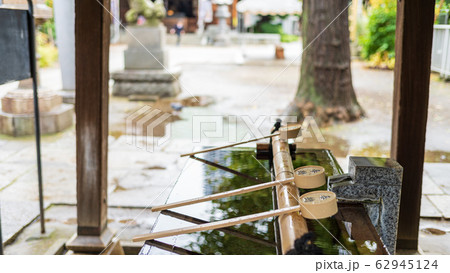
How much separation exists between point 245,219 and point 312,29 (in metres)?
6.26

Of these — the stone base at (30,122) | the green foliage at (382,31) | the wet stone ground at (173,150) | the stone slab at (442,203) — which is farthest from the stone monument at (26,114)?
the green foliage at (382,31)

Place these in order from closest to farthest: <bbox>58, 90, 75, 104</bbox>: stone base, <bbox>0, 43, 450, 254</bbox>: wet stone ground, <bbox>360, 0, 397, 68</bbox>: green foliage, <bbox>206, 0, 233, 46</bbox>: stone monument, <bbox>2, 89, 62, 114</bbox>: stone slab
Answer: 1. <bbox>0, 43, 450, 254</bbox>: wet stone ground
2. <bbox>2, 89, 62, 114</bbox>: stone slab
3. <bbox>58, 90, 75, 104</bbox>: stone base
4. <bbox>360, 0, 397, 68</bbox>: green foliage
5. <bbox>206, 0, 233, 46</bbox>: stone monument

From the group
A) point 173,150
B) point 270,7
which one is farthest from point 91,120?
point 270,7

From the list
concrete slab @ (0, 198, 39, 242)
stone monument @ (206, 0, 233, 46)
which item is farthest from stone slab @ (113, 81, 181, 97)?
stone monument @ (206, 0, 233, 46)

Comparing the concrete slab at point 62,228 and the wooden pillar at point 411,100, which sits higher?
the wooden pillar at point 411,100

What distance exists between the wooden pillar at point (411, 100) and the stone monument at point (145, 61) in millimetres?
7248

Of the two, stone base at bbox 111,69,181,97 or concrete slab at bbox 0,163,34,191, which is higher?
stone base at bbox 111,69,181,97

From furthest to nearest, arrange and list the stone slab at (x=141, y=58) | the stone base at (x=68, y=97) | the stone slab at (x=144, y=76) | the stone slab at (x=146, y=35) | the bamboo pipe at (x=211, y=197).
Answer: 1. the stone slab at (x=146, y=35)
2. the stone slab at (x=141, y=58)
3. the stone slab at (x=144, y=76)
4. the stone base at (x=68, y=97)
5. the bamboo pipe at (x=211, y=197)

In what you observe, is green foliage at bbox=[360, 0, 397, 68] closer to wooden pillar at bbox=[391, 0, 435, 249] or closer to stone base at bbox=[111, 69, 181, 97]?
stone base at bbox=[111, 69, 181, 97]

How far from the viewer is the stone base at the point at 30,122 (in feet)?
21.5

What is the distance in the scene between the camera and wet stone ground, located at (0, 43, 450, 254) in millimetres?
3695

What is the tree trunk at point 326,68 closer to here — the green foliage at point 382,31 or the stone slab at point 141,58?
the stone slab at point 141,58

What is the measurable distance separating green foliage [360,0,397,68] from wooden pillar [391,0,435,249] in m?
11.7

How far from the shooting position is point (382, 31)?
14.2m
